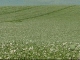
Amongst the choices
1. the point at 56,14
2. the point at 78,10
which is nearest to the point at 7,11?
the point at 56,14

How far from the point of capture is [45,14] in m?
85.1

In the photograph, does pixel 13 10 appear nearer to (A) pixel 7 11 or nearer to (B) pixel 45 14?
(A) pixel 7 11

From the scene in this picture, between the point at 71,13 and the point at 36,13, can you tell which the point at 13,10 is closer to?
the point at 36,13

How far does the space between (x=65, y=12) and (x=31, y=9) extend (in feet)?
44.1

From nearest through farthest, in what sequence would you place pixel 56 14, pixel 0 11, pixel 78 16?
1. pixel 78 16
2. pixel 56 14
3. pixel 0 11

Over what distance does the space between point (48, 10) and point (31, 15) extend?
10.6 m

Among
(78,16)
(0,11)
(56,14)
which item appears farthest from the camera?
(0,11)

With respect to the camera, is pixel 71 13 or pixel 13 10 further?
pixel 13 10

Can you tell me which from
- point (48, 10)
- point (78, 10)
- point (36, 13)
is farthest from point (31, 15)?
point (78, 10)

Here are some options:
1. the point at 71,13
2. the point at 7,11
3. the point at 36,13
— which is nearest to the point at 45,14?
the point at 36,13

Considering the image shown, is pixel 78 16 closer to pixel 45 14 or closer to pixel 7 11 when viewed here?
pixel 45 14

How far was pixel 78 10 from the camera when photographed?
88.1 meters

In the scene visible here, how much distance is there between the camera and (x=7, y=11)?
9106 cm

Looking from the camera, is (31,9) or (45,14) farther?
(31,9)
